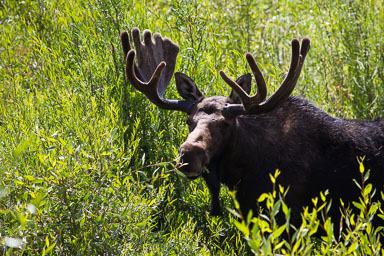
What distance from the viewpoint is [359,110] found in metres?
7.64

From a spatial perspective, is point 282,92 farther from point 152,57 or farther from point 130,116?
point 130,116

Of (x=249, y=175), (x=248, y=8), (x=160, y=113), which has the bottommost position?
(x=249, y=175)

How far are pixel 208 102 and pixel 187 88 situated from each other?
Result: 0.38 metres

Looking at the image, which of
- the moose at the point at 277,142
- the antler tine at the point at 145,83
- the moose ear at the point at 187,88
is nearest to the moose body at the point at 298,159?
the moose at the point at 277,142

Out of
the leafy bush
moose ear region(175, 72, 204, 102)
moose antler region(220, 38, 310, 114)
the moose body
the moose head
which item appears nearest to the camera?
the leafy bush

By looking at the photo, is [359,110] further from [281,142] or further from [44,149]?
[44,149]

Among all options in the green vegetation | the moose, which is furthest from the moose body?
the green vegetation

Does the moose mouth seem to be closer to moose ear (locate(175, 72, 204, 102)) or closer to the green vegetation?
the green vegetation

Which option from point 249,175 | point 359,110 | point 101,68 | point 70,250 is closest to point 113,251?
point 70,250

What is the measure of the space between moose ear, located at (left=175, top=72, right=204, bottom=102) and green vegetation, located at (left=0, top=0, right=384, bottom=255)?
2.04 feet

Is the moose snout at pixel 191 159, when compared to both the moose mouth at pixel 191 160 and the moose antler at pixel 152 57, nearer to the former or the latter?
Result: the moose mouth at pixel 191 160

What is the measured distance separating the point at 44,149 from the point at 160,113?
125 cm

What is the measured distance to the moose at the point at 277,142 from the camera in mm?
5180

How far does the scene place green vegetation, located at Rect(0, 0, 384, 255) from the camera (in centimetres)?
441
